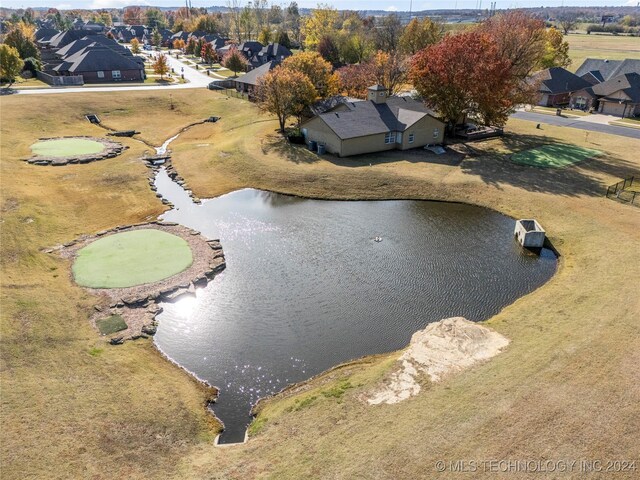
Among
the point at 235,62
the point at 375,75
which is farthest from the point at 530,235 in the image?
the point at 235,62

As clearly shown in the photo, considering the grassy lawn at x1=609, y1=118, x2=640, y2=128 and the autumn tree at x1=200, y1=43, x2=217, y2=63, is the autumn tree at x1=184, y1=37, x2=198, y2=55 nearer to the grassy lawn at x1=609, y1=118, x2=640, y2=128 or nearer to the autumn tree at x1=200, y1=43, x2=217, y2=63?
the autumn tree at x1=200, y1=43, x2=217, y2=63

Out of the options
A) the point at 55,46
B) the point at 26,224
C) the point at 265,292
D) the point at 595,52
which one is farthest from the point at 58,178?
the point at 595,52

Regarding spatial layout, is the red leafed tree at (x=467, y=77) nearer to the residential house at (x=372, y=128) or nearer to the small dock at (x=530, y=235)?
the residential house at (x=372, y=128)

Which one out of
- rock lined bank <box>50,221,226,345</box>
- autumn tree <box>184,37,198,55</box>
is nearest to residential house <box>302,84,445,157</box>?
rock lined bank <box>50,221,226,345</box>

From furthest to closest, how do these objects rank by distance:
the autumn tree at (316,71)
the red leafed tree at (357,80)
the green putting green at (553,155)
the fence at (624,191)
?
the red leafed tree at (357,80)
the autumn tree at (316,71)
the green putting green at (553,155)
the fence at (624,191)

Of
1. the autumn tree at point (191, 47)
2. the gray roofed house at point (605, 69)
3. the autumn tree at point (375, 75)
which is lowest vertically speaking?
the autumn tree at point (375, 75)

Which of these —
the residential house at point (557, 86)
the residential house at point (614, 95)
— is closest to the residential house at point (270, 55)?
the residential house at point (557, 86)

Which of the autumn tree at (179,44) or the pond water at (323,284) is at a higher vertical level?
the autumn tree at (179,44)
